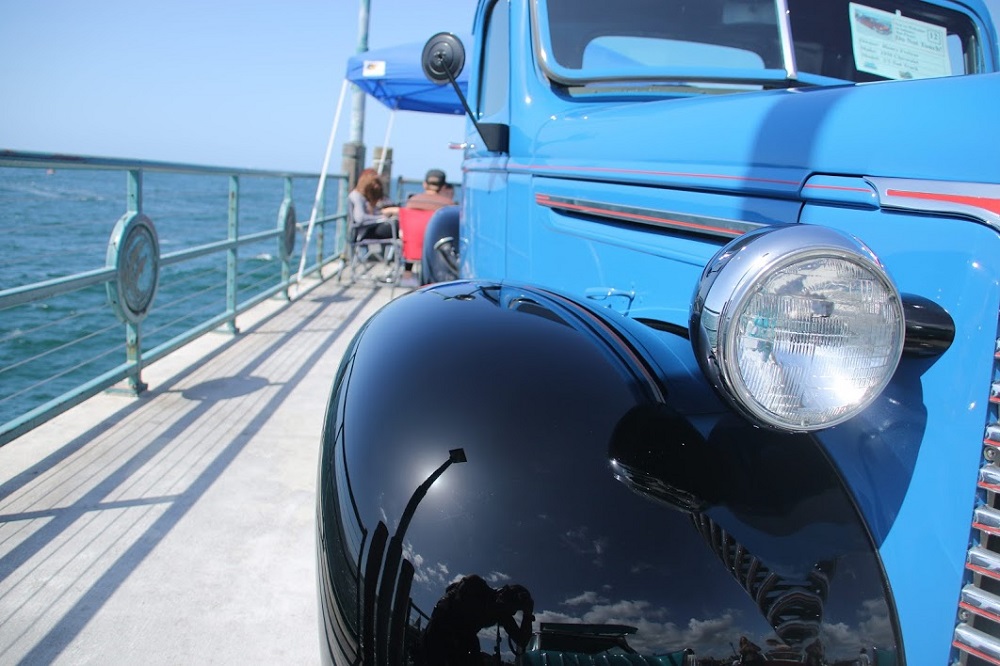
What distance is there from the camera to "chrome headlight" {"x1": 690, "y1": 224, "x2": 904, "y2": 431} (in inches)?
38.9

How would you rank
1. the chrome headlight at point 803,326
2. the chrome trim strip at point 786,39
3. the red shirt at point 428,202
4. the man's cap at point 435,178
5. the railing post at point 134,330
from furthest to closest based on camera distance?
the man's cap at point 435,178, the red shirt at point 428,202, the railing post at point 134,330, the chrome trim strip at point 786,39, the chrome headlight at point 803,326

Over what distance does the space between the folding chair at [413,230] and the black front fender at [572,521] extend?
545 cm

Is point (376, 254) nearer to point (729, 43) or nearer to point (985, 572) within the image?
point (729, 43)

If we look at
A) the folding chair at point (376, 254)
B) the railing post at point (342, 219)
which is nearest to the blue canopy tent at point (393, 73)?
the railing post at point (342, 219)

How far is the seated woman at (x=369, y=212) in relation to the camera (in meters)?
8.20

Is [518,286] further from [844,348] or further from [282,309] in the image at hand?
[282,309]

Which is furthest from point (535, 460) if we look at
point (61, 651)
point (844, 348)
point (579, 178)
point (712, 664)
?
point (61, 651)

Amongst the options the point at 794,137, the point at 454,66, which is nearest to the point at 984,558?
the point at 794,137

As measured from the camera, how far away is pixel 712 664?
1.00m

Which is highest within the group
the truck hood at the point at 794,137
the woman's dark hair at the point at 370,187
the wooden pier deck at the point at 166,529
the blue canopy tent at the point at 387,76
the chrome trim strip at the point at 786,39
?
the blue canopy tent at the point at 387,76

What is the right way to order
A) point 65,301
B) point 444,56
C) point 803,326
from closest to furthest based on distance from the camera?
1. point 803,326
2. point 444,56
3. point 65,301

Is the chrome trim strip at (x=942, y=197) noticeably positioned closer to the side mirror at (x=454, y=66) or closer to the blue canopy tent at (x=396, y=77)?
the side mirror at (x=454, y=66)

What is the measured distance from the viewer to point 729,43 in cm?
218

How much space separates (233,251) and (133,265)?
5.49ft
